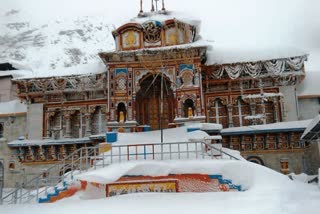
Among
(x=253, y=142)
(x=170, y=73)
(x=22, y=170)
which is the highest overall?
(x=170, y=73)

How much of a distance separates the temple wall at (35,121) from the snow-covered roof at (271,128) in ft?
40.3

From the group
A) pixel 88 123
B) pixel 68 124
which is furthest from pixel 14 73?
pixel 88 123

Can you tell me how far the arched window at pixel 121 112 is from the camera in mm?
20664

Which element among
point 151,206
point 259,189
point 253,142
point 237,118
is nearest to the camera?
point 151,206

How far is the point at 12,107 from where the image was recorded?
84.7 ft

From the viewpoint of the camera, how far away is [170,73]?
828 inches

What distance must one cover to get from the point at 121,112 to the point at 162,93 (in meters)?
2.74

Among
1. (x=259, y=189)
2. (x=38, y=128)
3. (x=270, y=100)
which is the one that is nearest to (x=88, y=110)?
(x=38, y=128)

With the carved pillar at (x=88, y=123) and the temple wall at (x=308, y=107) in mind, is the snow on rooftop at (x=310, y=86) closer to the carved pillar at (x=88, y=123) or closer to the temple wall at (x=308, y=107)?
the temple wall at (x=308, y=107)

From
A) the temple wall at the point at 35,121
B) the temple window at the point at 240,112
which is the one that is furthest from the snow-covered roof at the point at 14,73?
the temple window at the point at 240,112

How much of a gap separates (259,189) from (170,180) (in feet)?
12.5

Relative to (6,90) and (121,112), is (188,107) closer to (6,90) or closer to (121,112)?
(121,112)

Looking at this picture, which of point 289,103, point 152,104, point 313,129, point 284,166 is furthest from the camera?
point 152,104

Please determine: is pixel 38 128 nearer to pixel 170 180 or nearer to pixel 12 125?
pixel 12 125
